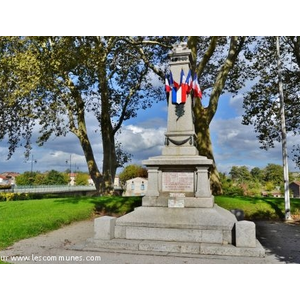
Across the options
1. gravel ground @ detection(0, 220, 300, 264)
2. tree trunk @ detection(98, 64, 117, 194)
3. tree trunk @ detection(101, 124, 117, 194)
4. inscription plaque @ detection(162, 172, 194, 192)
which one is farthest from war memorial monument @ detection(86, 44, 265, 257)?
tree trunk @ detection(101, 124, 117, 194)

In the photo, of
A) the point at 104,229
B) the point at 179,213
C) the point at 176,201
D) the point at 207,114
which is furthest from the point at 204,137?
the point at 104,229

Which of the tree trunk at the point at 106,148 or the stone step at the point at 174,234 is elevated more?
the tree trunk at the point at 106,148

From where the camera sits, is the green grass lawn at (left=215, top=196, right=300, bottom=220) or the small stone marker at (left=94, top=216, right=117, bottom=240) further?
the green grass lawn at (left=215, top=196, right=300, bottom=220)

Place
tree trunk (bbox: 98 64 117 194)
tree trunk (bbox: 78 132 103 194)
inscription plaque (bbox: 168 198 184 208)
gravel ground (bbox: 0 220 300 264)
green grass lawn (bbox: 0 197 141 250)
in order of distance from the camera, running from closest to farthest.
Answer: gravel ground (bbox: 0 220 300 264) < inscription plaque (bbox: 168 198 184 208) < green grass lawn (bbox: 0 197 141 250) < tree trunk (bbox: 98 64 117 194) < tree trunk (bbox: 78 132 103 194)

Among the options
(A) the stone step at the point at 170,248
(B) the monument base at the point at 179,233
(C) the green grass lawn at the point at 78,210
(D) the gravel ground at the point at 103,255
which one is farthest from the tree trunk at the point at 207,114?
(A) the stone step at the point at 170,248

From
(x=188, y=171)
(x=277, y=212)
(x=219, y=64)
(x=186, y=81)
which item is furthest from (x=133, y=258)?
(x=219, y=64)

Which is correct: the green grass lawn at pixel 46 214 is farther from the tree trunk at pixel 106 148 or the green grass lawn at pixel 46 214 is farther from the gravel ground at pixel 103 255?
the tree trunk at pixel 106 148

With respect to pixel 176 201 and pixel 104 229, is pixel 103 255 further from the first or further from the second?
pixel 176 201

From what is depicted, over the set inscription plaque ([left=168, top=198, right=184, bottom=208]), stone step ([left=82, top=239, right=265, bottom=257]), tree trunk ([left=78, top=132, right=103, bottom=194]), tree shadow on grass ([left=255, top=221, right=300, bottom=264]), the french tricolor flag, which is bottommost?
tree shadow on grass ([left=255, top=221, right=300, bottom=264])

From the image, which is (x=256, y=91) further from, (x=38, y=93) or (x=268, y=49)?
(x=38, y=93)

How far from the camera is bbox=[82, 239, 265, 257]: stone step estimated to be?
576 centimetres

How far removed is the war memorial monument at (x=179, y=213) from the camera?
19.7 ft

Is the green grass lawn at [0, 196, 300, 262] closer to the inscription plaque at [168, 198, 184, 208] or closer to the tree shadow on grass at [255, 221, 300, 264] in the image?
the tree shadow on grass at [255, 221, 300, 264]

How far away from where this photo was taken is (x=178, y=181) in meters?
7.35
